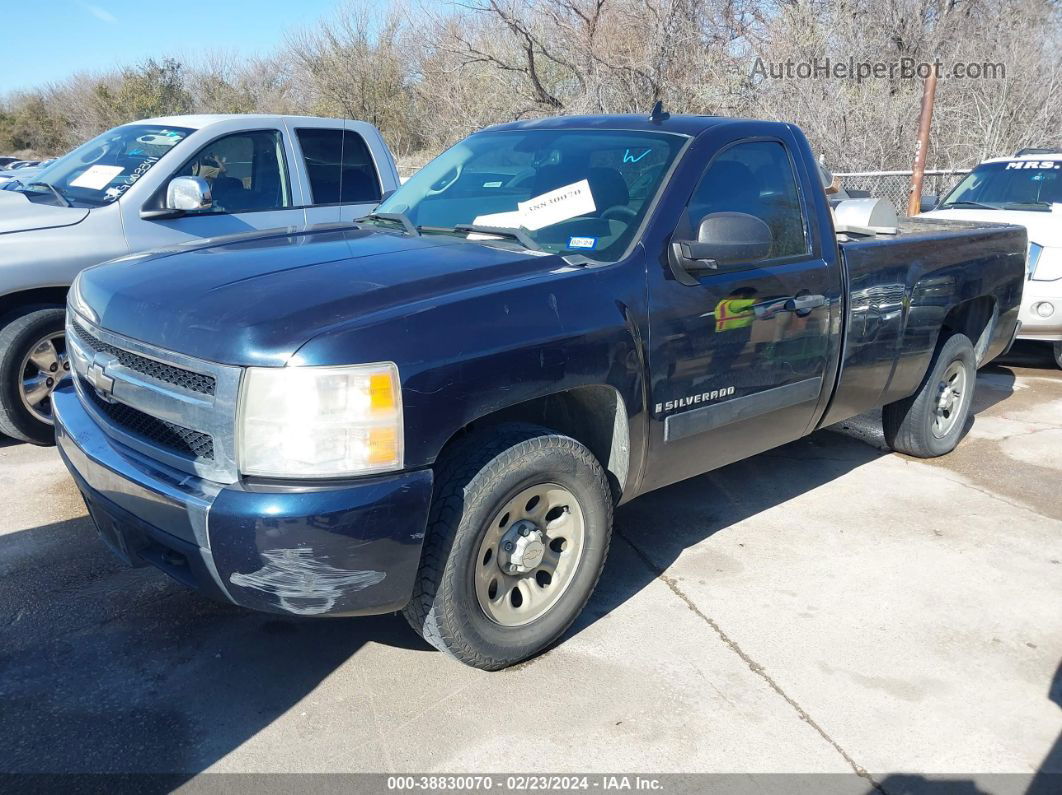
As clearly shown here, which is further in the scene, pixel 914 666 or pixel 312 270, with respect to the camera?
pixel 914 666

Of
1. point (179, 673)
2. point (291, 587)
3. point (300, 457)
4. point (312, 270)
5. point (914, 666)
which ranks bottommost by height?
point (914, 666)

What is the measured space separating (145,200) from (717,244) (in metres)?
3.67

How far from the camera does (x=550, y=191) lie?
3.70m

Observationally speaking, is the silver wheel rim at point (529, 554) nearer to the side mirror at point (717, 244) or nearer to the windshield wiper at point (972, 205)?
the side mirror at point (717, 244)

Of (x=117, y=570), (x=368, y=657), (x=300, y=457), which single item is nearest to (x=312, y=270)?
(x=300, y=457)

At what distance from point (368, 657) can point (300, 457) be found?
1068 millimetres

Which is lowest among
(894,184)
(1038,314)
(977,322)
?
(1038,314)

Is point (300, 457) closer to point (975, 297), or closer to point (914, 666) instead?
point (914, 666)

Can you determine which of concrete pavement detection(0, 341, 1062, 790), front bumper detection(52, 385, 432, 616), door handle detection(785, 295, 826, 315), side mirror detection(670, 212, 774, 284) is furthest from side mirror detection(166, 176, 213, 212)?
door handle detection(785, 295, 826, 315)

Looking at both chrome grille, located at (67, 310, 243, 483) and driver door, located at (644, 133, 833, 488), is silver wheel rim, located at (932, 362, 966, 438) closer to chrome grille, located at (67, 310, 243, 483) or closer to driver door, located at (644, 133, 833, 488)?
driver door, located at (644, 133, 833, 488)

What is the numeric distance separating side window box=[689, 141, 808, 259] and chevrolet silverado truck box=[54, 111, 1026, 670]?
14mm

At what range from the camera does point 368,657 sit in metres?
3.25

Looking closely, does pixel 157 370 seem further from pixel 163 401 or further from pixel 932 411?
pixel 932 411

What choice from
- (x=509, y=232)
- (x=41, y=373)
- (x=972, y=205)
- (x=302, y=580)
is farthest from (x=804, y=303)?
(x=972, y=205)
